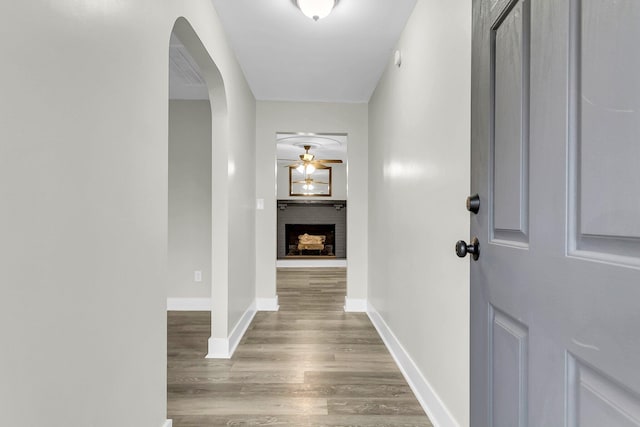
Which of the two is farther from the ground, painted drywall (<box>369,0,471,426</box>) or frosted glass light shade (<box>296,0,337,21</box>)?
frosted glass light shade (<box>296,0,337,21</box>)

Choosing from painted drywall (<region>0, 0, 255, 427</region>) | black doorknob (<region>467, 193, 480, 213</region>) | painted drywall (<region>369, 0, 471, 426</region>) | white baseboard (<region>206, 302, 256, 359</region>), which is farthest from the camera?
white baseboard (<region>206, 302, 256, 359</region>)

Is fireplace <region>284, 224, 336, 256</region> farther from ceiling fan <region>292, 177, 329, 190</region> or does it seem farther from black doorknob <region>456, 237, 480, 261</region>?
black doorknob <region>456, 237, 480, 261</region>

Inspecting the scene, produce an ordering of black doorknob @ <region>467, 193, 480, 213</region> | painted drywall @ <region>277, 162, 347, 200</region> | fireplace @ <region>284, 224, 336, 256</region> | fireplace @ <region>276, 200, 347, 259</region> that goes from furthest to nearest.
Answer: fireplace @ <region>284, 224, 336, 256</region> → fireplace @ <region>276, 200, 347, 259</region> → painted drywall @ <region>277, 162, 347, 200</region> → black doorknob @ <region>467, 193, 480, 213</region>

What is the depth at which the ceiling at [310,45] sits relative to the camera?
2.25m

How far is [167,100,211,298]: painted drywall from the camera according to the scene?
391 cm

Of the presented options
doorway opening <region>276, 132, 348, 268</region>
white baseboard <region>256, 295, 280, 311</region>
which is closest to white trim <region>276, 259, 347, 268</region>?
doorway opening <region>276, 132, 348, 268</region>

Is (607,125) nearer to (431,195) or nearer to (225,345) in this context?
(431,195)

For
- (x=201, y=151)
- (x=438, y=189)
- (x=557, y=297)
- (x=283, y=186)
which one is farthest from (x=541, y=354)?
(x=283, y=186)

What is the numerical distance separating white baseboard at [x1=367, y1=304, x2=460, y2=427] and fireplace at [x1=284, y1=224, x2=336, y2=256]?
18.5ft

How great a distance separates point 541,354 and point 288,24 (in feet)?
7.94

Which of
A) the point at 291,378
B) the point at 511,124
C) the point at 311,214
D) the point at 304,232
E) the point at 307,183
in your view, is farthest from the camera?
the point at 304,232

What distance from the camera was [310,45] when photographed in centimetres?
270

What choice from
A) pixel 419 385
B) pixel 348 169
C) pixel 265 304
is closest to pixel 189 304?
pixel 265 304

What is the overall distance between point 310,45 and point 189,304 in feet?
9.76
